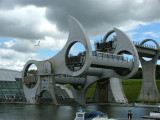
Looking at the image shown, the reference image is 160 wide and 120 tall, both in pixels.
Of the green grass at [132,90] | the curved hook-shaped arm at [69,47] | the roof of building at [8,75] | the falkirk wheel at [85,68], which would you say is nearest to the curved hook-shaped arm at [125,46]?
the falkirk wheel at [85,68]

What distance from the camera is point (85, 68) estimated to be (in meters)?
54.6

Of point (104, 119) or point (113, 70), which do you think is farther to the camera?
point (113, 70)

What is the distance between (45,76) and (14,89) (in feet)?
53.5

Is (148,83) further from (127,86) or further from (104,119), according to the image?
(104,119)

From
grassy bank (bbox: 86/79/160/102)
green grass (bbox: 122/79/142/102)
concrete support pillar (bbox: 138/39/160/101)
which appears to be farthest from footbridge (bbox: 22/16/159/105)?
grassy bank (bbox: 86/79/160/102)

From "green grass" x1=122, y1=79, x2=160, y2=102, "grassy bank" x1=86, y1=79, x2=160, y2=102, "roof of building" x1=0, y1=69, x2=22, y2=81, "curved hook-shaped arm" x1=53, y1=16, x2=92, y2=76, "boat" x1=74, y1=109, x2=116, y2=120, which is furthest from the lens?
"grassy bank" x1=86, y1=79, x2=160, y2=102

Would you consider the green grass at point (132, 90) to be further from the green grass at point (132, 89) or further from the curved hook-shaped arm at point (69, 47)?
the curved hook-shaped arm at point (69, 47)

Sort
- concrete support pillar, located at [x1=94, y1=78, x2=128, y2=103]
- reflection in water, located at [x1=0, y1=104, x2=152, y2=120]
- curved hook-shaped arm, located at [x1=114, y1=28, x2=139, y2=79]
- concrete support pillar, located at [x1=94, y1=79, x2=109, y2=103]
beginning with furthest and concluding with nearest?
concrete support pillar, located at [x1=94, y1=79, x2=109, y2=103], concrete support pillar, located at [x1=94, y1=78, x2=128, y2=103], curved hook-shaped arm, located at [x1=114, y1=28, x2=139, y2=79], reflection in water, located at [x1=0, y1=104, x2=152, y2=120]

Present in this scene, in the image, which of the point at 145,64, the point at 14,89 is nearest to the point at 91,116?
the point at 14,89

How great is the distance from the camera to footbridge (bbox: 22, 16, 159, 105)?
57.2 meters

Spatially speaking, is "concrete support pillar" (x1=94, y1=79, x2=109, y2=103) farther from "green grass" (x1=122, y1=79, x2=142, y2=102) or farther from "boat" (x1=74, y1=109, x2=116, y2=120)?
"boat" (x1=74, y1=109, x2=116, y2=120)

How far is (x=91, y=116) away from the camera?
30.7 m

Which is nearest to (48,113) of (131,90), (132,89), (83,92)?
(83,92)

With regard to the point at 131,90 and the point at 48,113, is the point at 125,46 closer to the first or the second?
the point at 48,113
